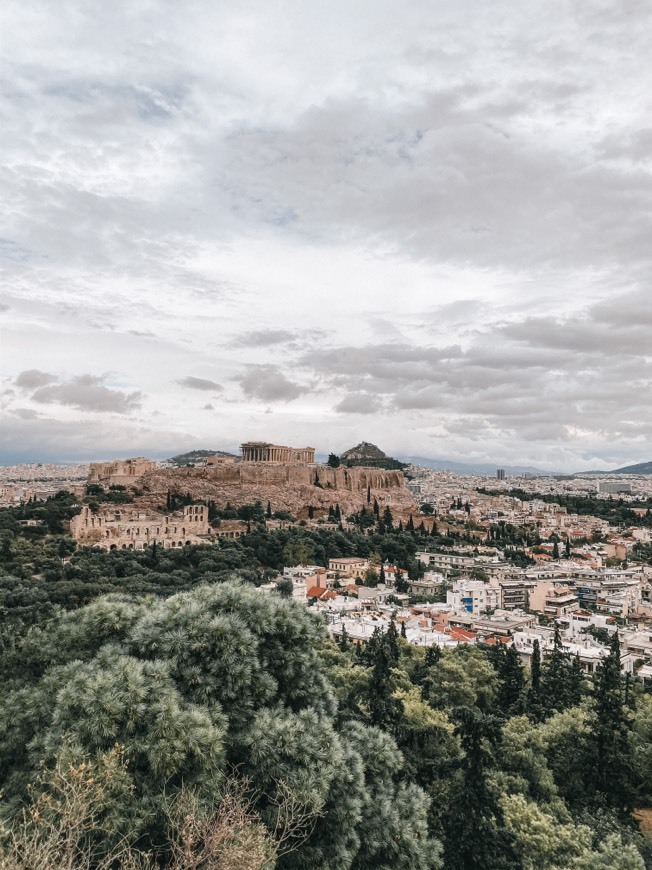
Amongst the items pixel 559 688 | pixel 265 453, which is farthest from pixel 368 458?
pixel 559 688

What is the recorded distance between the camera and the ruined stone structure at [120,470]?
74.2 metres

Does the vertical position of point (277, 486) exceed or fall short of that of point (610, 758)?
it exceeds it

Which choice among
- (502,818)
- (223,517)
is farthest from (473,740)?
(223,517)

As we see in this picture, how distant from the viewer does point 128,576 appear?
3700 centimetres

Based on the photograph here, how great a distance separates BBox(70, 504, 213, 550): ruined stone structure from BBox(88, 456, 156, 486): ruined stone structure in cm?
1603

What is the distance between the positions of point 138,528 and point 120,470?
30.6 m

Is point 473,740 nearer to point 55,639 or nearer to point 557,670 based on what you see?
point 55,639

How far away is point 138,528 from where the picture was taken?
52.0m

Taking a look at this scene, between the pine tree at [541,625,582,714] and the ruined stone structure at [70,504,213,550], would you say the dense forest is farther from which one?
the ruined stone structure at [70,504,213,550]

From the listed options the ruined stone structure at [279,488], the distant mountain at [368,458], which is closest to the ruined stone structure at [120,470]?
the ruined stone structure at [279,488]

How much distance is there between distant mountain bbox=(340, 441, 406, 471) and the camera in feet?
426

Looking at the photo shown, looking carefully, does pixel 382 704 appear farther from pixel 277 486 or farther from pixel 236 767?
pixel 277 486

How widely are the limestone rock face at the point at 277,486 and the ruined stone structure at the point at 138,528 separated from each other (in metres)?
7.49

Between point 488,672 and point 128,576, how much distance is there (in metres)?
22.6
